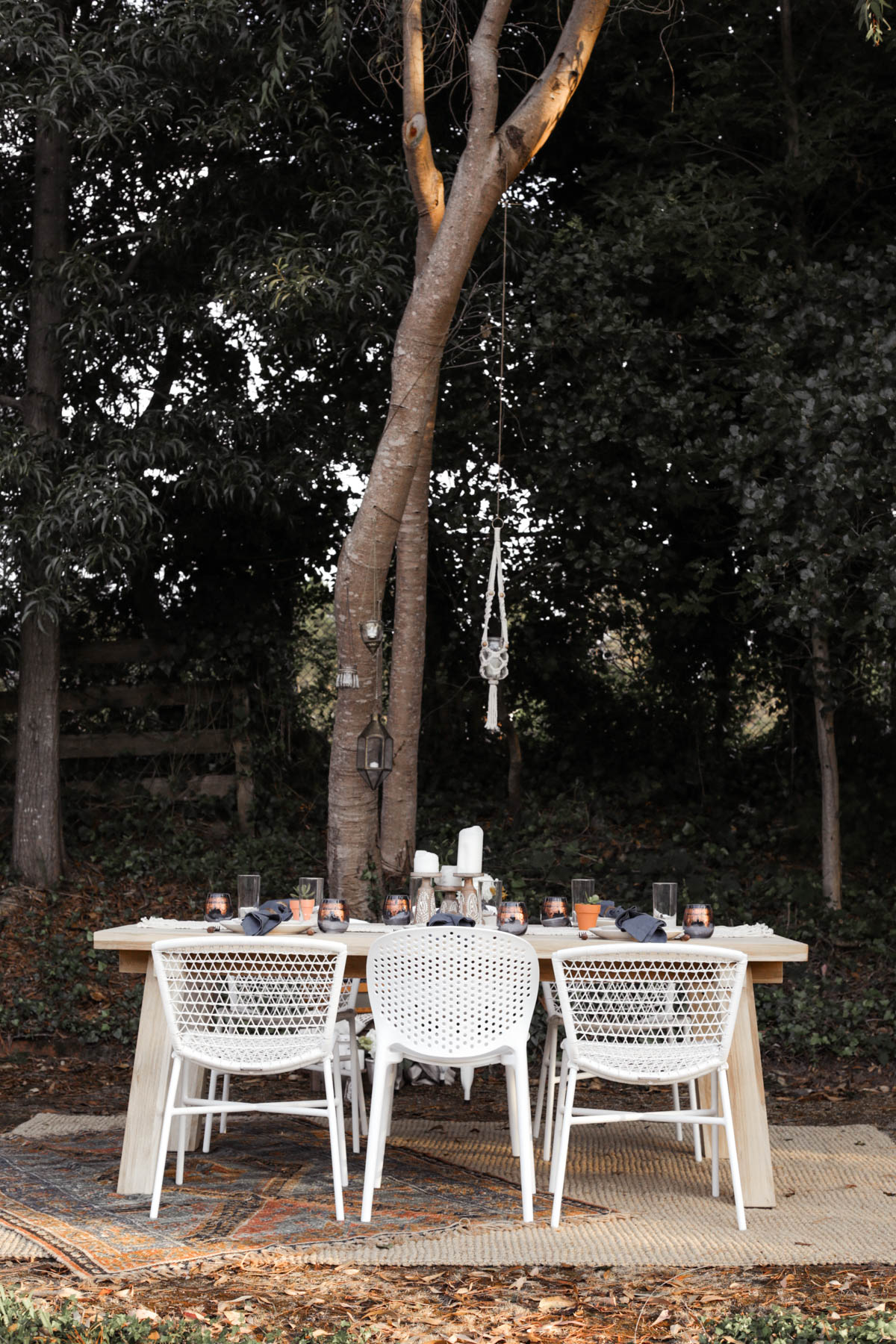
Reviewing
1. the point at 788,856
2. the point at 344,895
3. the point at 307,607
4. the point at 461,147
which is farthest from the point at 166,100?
the point at 788,856

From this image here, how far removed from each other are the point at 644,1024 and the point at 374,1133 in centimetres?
81

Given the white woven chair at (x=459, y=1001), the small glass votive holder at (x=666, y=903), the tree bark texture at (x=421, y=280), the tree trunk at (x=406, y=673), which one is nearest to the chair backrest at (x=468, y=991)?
the white woven chair at (x=459, y=1001)

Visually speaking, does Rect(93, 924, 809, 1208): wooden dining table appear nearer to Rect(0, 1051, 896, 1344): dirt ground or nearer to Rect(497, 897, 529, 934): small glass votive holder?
Rect(497, 897, 529, 934): small glass votive holder

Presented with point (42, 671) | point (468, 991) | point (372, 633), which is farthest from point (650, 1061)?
point (42, 671)

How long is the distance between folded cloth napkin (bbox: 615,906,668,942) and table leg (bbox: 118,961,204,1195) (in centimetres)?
140

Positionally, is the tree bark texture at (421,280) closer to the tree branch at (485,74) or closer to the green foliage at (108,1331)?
the tree branch at (485,74)

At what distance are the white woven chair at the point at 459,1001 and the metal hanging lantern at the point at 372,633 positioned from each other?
2.12 metres

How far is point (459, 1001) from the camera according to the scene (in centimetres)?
361

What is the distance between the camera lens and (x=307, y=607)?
826cm

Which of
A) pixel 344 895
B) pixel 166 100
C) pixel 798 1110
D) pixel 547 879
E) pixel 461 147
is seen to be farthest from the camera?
pixel 461 147

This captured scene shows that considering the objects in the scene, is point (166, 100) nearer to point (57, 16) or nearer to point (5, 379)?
point (57, 16)

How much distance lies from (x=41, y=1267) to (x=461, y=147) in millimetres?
6309

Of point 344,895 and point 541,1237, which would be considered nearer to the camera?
point 541,1237

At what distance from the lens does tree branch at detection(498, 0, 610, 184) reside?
18.4 ft
